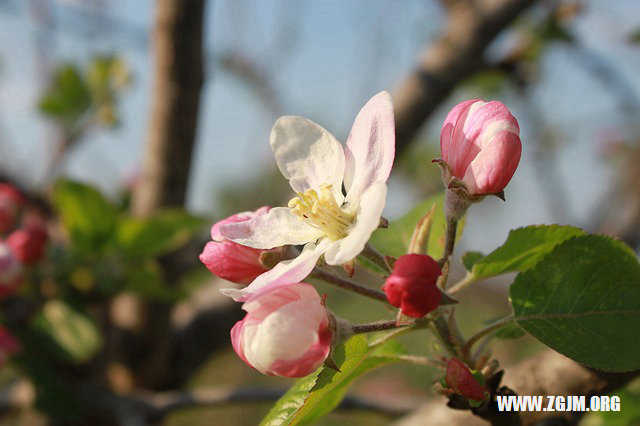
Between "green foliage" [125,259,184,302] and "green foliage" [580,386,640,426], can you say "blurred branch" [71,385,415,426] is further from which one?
"green foliage" [580,386,640,426]

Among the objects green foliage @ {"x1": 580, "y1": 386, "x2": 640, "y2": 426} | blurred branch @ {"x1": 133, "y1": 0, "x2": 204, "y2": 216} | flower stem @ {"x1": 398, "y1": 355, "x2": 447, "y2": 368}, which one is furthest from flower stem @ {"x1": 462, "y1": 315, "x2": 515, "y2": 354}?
blurred branch @ {"x1": 133, "y1": 0, "x2": 204, "y2": 216}

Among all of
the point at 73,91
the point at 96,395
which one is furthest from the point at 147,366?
the point at 73,91

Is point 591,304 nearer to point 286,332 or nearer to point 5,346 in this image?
point 286,332

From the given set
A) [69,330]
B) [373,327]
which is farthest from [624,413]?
[69,330]

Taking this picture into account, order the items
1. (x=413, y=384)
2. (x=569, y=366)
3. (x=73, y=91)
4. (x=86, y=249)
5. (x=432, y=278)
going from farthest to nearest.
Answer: (x=413, y=384), (x=73, y=91), (x=86, y=249), (x=569, y=366), (x=432, y=278)

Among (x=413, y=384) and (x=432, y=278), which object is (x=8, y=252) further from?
(x=413, y=384)

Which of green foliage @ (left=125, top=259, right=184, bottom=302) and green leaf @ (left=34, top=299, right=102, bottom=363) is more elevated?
green foliage @ (left=125, top=259, right=184, bottom=302)
